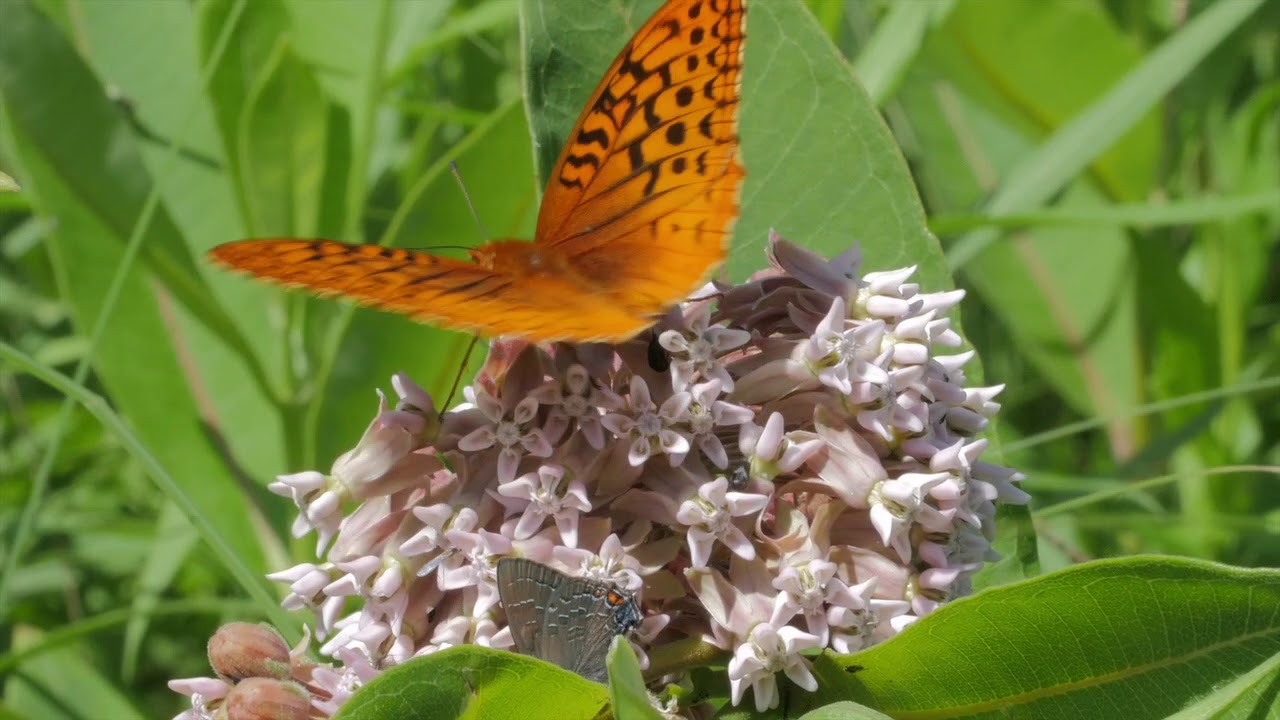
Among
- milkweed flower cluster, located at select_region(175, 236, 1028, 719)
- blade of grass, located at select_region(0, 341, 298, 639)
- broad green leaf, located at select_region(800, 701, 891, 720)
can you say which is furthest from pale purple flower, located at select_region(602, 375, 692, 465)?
blade of grass, located at select_region(0, 341, 298, 639)

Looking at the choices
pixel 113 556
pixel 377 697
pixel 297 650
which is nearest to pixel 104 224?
pixel 113 556

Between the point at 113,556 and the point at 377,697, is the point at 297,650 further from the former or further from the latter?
the point at 113,556

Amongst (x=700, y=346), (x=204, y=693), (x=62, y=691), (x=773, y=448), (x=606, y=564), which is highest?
(x=700, y=346)

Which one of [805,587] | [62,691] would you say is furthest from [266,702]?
[62,691]

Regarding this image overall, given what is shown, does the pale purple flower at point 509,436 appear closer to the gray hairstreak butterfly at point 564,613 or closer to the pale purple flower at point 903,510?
the gray hairstreak butterfly at point 564,613

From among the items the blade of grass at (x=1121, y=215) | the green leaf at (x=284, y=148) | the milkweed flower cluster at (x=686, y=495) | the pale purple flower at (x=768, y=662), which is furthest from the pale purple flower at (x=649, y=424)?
the green leaf at (x=284, y=148)

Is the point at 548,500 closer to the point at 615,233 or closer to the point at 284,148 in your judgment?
the point at 615,233
